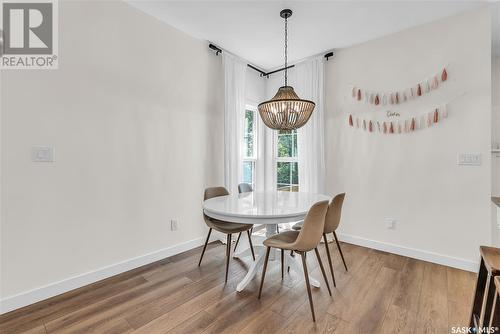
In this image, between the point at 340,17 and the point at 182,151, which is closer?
the point at 340,17

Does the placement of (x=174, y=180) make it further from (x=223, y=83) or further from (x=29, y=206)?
(x=223, y=83)

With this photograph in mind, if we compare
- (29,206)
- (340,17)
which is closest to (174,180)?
(29,206)

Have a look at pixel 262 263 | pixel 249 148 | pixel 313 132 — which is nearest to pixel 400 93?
pixel 313 132

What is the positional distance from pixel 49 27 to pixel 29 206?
1.45 m

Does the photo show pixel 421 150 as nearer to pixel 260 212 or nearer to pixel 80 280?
pixel 260 212

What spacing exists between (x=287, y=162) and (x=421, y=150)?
1869 millimetres

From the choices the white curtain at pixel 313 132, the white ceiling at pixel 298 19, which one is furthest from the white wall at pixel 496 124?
the white curtain at pixel 313 132

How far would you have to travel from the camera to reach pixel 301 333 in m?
1.50

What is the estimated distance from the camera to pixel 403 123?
272 centimetres

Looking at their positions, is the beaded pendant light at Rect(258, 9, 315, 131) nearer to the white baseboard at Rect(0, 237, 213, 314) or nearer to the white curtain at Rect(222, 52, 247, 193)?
the white curtain at Rect(222, 52, 247, 193)

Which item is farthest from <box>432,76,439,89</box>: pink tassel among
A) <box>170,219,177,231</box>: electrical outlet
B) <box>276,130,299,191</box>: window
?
<box>170,219,177,231</box>: electrical outlet

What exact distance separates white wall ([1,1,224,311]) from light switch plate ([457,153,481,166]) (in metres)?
2.81

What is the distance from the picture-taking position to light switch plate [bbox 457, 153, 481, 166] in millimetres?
2314

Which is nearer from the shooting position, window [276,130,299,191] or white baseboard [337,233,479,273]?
white baseboard [337,233,479,273]
